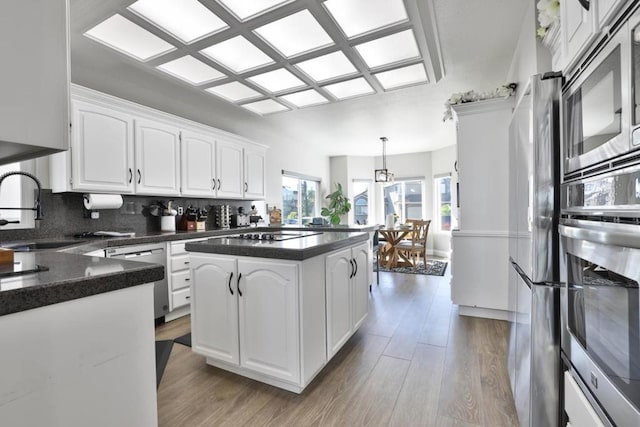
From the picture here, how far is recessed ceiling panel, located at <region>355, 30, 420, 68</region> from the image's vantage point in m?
2.32

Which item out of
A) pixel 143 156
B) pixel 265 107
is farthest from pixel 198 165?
pixel 265 107

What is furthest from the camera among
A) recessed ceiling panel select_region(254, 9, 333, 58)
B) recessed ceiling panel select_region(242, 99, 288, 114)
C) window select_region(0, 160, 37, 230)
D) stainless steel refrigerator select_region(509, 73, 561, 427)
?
recessed ceiling panel select_region(242, 99, 288, 114)

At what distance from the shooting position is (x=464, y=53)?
2.69m

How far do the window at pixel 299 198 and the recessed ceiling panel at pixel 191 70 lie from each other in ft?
9.76

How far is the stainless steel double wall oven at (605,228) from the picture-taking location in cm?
66

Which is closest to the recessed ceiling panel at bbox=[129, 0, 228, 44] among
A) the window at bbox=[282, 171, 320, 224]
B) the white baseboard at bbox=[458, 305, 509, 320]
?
the white baseboard at bbox=[458, 305, 509, 320]

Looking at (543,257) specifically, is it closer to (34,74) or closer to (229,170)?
(34,74)

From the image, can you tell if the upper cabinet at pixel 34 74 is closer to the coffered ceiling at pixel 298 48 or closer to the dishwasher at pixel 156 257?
the coffered ceiling at pixel 298 48

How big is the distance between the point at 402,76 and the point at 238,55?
1.63m

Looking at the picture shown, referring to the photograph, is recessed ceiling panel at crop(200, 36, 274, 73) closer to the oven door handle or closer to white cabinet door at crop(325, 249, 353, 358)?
white cabinet door at crop(325, 249, 353, 358)

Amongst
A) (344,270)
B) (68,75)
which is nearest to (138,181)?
(344,270)

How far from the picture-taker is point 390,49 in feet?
8.15

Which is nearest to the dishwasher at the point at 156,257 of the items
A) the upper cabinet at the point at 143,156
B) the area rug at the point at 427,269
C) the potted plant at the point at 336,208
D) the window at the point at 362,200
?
the upper cabinet at the point at 143,156

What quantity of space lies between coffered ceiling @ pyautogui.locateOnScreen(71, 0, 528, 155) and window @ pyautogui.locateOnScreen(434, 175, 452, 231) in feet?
11.6
